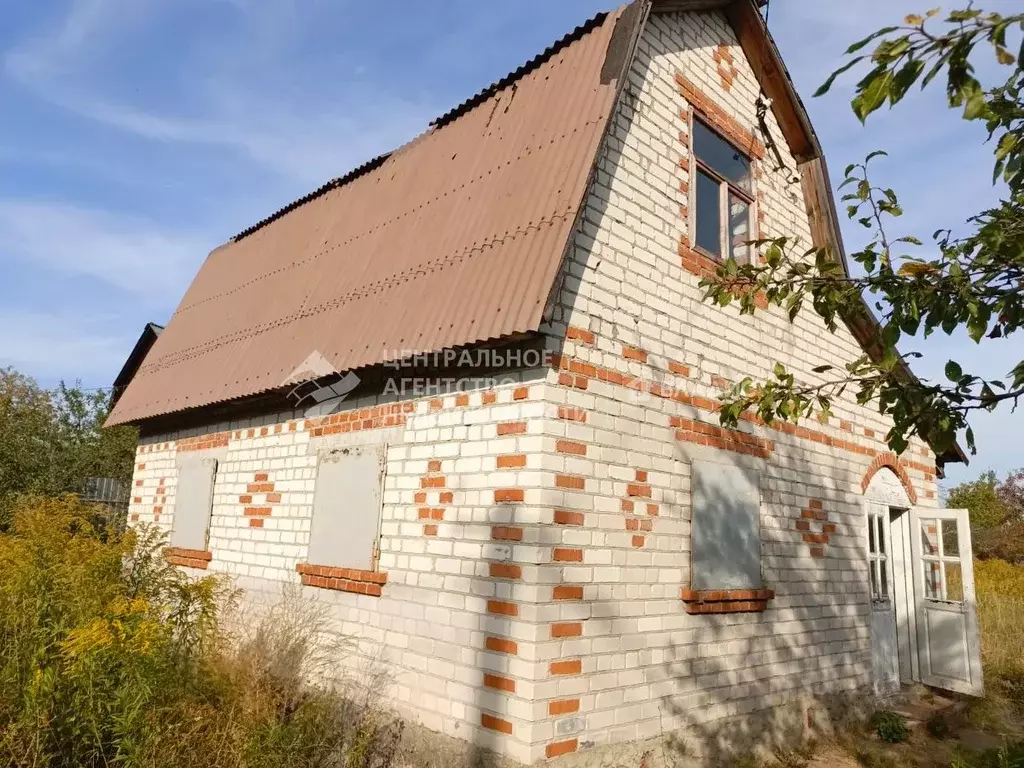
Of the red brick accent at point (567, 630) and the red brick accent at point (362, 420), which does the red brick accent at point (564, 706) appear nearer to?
the red brick accent at point (567, 630)

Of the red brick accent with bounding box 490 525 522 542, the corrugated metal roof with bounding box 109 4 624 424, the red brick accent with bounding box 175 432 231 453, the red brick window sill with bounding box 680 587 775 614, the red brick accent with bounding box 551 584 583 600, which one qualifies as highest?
the corrugated metal roof with bounding box 109 4 624 424

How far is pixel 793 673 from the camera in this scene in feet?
20.3

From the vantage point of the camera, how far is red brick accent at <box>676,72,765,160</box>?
6.21m

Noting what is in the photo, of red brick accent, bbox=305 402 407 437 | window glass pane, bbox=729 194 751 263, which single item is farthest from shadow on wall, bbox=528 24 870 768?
red brick accent, bbox=305 402 407 437

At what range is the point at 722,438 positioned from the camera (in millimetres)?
5762

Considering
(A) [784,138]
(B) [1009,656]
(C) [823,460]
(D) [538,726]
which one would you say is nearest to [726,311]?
(C) [823,460]

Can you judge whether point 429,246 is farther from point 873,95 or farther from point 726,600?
point 873,95

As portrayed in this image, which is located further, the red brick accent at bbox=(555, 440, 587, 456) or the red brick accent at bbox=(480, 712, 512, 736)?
the red brick accent at bbox=(555, 440, 587, 456)

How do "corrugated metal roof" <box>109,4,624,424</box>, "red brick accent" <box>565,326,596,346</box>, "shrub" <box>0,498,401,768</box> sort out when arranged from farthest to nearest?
"corrugated metal roof" <box>109,4,624,424</box>
"red brick accent" <box>565,326,596,346</box>
"shrub" <box>0,498,401,768</box>

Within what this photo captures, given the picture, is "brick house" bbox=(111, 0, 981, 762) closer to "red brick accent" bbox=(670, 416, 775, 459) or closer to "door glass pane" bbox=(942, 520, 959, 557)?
"red brick accent" bbox=(670, 416, 775, 459)

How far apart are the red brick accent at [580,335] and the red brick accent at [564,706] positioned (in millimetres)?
2221

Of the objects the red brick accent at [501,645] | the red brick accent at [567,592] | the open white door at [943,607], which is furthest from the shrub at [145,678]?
the open white door at [943,607]

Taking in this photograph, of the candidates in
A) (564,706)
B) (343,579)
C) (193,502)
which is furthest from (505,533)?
(193,502)

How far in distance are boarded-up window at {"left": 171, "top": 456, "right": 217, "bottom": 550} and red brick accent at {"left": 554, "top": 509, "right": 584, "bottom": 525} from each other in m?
4.88
